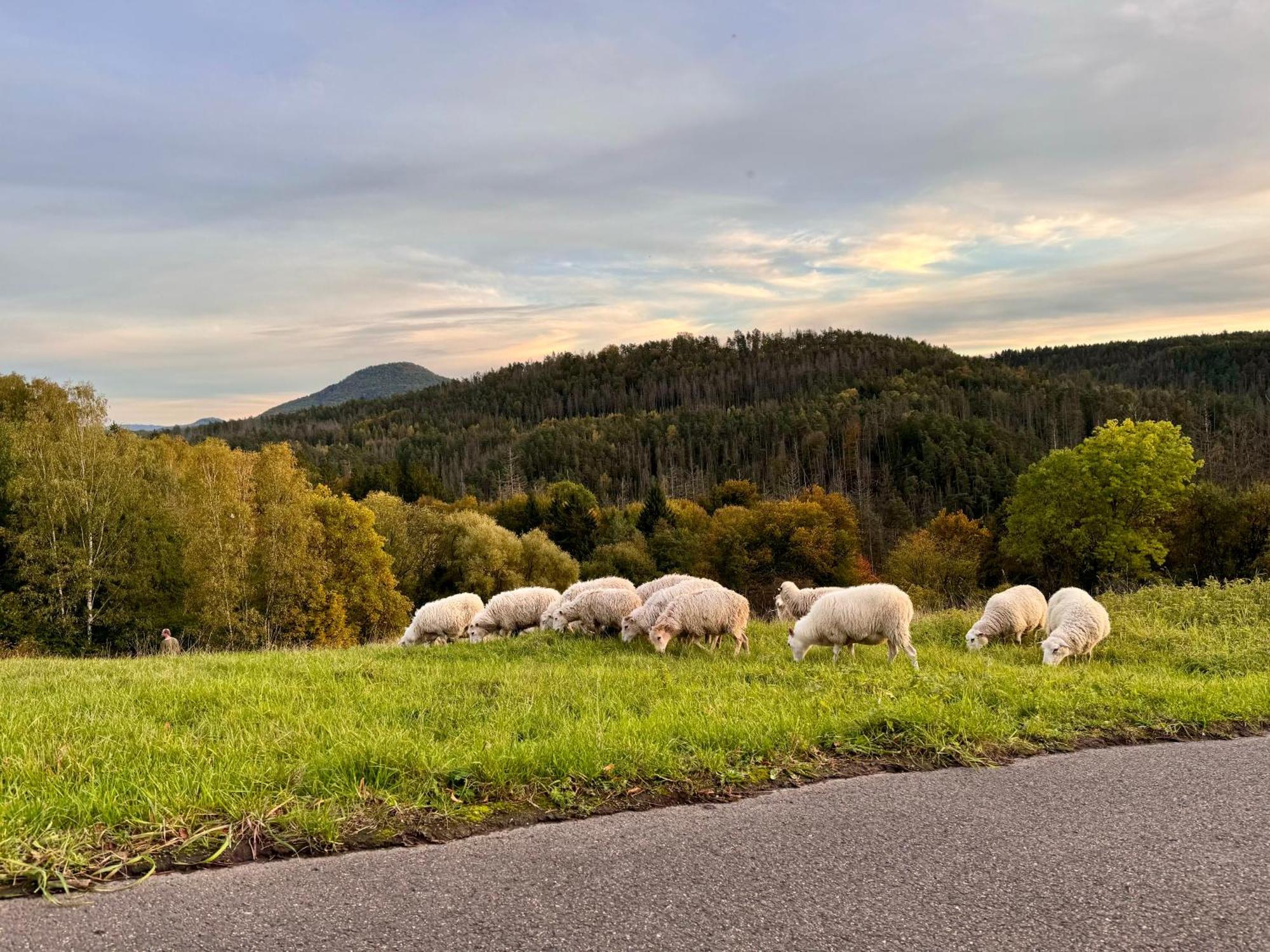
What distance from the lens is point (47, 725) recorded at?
7.16m

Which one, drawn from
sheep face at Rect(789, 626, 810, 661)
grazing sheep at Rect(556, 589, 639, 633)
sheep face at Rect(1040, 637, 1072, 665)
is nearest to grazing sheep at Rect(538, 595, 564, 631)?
grazing sheep at Rect(556, 589, 639, 633)

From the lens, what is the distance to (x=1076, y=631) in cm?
1450

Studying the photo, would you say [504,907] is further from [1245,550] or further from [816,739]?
[1245,550]

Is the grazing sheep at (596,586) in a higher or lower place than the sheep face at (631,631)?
higher

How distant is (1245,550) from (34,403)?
81360 millimetres

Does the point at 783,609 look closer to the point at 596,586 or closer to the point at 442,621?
the point at 596,586

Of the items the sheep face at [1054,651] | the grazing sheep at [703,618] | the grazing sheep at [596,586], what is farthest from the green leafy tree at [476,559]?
the sheep face at [1054,651]

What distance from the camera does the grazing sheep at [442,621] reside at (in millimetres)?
22078

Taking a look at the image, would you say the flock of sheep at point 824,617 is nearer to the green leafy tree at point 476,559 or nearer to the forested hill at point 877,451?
the green leafy tree at point 476,559

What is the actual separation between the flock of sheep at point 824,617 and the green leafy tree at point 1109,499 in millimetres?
38760

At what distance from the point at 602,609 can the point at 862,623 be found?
5.46 m

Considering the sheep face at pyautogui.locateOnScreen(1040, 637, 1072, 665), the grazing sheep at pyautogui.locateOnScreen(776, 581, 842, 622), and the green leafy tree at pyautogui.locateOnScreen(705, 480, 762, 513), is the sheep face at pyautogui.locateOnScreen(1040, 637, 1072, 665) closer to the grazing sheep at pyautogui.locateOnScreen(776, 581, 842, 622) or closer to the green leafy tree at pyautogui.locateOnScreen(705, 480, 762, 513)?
the grazing sheep at pyautogui.locateOnScreen(776, 581, 842, 622)

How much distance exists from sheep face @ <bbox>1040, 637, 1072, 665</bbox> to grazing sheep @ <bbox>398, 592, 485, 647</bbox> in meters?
14.2

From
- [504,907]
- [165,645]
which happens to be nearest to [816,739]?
[504,907]
